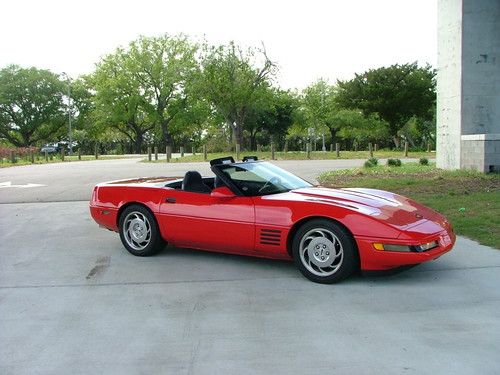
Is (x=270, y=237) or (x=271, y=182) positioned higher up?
(x=271, y=182)

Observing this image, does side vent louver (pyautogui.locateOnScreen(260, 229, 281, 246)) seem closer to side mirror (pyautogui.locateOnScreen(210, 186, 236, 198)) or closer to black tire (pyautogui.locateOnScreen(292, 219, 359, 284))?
black tire (pyautogui.locateOnScreen(292, 219, 359, 284))

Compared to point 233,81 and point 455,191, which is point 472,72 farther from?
point 233,81

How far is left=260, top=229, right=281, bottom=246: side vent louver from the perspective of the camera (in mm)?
5148

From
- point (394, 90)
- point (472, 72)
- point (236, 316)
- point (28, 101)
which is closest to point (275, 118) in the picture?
point (394, 90)

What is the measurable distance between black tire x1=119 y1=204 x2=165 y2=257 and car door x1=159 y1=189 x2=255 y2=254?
0.53ft

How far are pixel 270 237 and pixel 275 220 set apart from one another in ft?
0.59

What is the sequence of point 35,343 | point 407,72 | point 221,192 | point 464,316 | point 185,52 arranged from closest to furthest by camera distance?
point 35,343
point 464,316
point 221,192
point 407,72
point 185,52

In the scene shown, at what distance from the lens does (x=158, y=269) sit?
566 cm

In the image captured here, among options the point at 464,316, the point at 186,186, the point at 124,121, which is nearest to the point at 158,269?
the point at 186,186

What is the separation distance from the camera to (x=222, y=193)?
5.52 metres

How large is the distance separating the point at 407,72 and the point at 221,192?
42.4 meters

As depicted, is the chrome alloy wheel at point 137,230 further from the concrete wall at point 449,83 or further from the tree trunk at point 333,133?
the tree trunk at point 333,133

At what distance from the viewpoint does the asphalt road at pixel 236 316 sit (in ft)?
10.8

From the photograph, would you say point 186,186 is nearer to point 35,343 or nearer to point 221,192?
point 221,192
